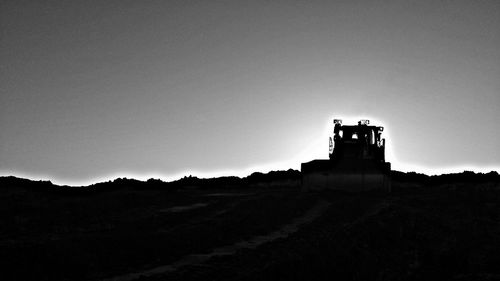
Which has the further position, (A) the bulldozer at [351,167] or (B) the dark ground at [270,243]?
(A) the bulldozer at [351,167]

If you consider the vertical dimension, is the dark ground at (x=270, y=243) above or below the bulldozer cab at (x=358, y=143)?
below

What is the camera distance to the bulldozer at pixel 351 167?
242ft

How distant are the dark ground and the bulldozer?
1577 cm

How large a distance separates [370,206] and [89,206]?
26.8 meters

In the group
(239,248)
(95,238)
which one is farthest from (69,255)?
(239,248)

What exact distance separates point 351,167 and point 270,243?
44501 millimetres

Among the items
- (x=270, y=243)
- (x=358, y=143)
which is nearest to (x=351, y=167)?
(x=358, y=143)

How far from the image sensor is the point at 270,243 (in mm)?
30781

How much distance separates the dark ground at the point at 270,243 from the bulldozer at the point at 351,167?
51.7ft

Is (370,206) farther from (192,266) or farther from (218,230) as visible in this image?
(192,266)

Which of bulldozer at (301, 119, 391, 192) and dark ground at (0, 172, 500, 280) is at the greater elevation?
bulldozer at (301, 119, 391, 192)

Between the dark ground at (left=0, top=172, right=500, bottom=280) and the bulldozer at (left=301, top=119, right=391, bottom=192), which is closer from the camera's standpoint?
the dark ground at (left=0, top=172, right=500, bottom=280)

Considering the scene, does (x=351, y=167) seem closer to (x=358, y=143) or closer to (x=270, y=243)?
(x=358, y=143)

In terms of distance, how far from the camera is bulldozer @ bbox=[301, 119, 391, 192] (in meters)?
73.8
